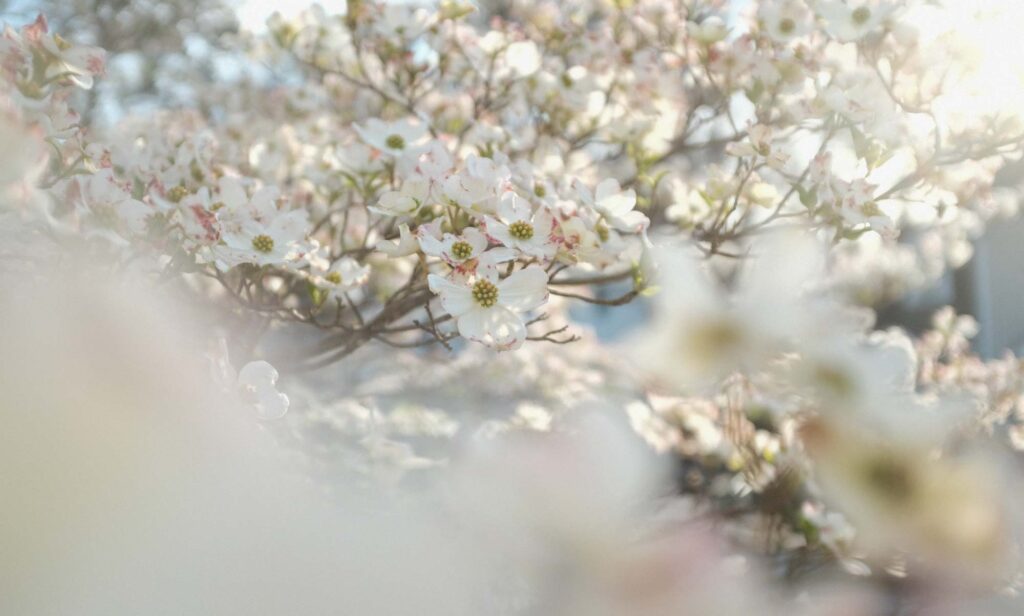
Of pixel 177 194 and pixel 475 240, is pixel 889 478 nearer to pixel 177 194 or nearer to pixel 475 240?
pixel 475 240

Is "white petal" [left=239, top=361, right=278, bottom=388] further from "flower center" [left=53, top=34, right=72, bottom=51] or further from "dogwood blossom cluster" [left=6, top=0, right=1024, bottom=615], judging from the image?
"flower center" [left=53, top=34, right=72, bottom=51]

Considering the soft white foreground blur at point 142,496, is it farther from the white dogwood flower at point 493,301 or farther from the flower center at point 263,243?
the white dogwood flower at point 493,301

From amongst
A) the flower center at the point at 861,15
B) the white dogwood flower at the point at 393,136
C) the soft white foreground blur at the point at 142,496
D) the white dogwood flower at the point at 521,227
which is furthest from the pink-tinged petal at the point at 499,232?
the flower center at the point at 861,15

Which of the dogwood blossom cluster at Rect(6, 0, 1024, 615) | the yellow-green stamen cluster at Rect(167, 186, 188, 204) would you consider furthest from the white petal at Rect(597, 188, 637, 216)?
the yellow-green stamen cluster at Rect(167, 186, 188, 204)

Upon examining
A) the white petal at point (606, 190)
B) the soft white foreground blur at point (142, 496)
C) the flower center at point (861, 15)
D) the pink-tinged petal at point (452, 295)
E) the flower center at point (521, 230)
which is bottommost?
the soft white foreground blur at point (142, 496)

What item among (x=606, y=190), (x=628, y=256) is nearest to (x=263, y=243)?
(x=606, y=190)

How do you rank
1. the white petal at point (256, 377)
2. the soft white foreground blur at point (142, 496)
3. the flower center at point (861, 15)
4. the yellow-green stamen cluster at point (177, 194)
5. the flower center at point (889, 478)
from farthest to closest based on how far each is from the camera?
the flower center at point (861, 15) < the yellow-green stamen cluster at point (177, 194) < the white petal at point (256, 377) < the flower center at point (889, 478) < the soft white foreground blur at point (142, 496)
